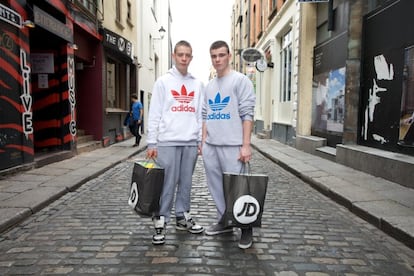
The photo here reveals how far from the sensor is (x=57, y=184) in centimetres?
648

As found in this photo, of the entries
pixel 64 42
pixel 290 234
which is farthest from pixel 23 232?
pixel 64 42

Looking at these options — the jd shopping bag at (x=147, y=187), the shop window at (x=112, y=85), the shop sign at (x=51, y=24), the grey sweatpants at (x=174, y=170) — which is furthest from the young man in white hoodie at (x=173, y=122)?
the shop window at (x=112, y=85)

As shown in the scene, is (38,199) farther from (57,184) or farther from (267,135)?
(267,135)

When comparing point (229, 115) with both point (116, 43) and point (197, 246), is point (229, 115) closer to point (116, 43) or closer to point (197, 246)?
point (197, 246)

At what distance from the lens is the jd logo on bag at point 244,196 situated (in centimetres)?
351

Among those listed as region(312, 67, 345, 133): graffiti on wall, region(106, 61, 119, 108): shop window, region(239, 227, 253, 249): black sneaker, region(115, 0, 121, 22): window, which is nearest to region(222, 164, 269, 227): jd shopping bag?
region(239, 227, 253, 249): black sneaker

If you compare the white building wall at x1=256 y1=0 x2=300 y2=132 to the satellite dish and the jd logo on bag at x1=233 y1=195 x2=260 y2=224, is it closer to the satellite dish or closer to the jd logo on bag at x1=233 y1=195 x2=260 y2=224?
the satellite dish

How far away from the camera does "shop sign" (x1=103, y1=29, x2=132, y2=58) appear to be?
12906 mm

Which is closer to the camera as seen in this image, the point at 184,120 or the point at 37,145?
the point at 184,120

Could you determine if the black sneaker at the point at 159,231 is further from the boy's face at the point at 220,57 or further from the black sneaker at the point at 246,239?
the boy's face at the point at 220,57

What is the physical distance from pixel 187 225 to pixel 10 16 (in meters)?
5.25

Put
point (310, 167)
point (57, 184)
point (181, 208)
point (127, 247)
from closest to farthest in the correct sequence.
A: point (127, 247), point (181, 208), point (57, 184), point (310, 167)

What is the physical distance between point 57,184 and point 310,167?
5.11 metres

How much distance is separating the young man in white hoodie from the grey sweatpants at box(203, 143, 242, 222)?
20cm
